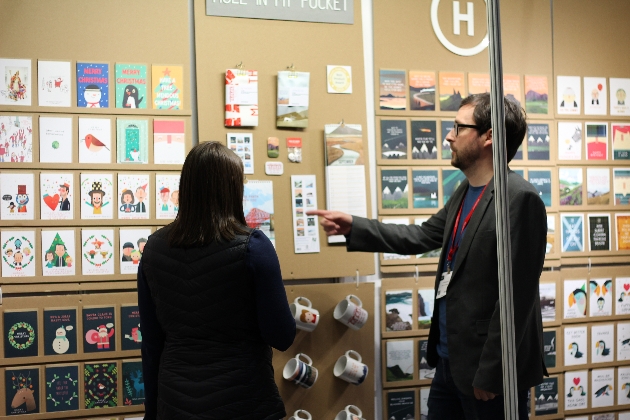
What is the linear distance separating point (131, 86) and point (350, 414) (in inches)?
66.6

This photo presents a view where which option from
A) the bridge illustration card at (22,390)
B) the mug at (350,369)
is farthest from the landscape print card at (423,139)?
the bridge illustration card at (22,390)

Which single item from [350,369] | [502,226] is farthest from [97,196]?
[502,226]

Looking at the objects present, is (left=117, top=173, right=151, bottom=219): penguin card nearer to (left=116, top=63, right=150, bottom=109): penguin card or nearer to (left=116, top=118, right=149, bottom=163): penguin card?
(left=116, top=118, right=149, bottom=163): penguin card

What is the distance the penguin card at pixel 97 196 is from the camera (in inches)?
107

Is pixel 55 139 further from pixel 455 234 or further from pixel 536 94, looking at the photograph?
pixel 536 94

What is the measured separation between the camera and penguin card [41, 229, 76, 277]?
8.81 feet

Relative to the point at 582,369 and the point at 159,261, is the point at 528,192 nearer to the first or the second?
the point at 159,261

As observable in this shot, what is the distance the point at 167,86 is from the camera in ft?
9.19

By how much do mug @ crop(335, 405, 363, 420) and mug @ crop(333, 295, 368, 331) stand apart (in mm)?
352

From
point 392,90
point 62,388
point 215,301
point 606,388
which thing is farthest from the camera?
point 392,90

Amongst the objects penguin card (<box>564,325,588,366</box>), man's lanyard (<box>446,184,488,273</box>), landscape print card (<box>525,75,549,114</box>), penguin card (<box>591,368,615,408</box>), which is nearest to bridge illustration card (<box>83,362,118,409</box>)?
man's lanyard (<box>446,184,488,273</box>)

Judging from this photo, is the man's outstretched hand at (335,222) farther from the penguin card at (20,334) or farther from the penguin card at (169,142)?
the penguin card at (20,334)

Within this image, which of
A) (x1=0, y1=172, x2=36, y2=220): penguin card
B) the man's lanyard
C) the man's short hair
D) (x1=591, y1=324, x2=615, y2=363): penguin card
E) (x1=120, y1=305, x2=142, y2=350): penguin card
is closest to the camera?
(x1=591, y1=324, x2=615, y2=363): penguin card

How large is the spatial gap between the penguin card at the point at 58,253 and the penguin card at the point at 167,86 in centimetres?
66
